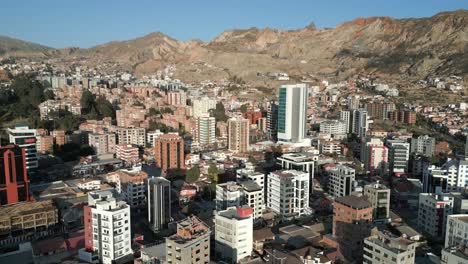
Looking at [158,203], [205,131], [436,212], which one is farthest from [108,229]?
[205,131]

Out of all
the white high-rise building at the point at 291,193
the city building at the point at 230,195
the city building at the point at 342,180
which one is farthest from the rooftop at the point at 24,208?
the city building at the point at 342,180

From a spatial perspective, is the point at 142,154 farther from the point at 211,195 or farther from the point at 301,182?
the point at 301,182

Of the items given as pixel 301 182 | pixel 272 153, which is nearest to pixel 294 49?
pixel 272 153

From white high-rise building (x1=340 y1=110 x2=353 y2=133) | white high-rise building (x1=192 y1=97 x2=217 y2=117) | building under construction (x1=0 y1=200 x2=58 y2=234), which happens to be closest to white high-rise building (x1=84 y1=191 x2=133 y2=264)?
building under construction (x1=0 y1=200 x2=58 y2=234)

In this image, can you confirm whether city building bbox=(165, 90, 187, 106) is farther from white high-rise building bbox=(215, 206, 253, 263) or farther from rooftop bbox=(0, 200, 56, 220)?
white high-rise building bbox=(215, 206, 253, 263)

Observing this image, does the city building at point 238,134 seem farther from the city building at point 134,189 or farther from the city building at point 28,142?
the city building at point 28,142

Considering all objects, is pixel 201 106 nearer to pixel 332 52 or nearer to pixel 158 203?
pixel 158 203
